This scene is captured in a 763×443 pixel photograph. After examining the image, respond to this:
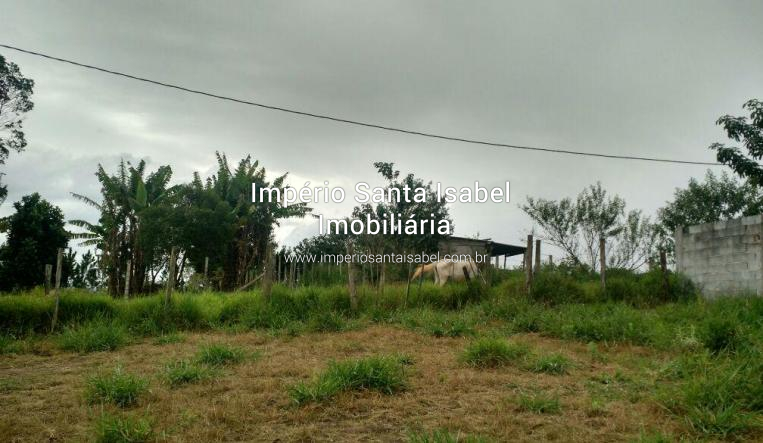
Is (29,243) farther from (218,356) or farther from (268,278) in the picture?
(218,356)

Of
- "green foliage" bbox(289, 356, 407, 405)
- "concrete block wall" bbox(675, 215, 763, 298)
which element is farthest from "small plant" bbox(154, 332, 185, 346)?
"concrete block wall" bbox(675, 215, 763, 298)

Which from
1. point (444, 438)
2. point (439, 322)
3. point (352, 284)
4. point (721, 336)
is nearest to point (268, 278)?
point (352, 284)

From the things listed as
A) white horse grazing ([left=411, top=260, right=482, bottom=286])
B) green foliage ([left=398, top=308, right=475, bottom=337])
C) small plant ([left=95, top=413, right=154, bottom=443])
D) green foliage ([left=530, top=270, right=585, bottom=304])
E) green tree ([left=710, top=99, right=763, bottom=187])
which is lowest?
small plant ([left=95, top=413, right=154, bottom=443])

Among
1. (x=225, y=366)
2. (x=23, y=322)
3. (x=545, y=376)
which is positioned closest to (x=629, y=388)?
(x=545, y=376)

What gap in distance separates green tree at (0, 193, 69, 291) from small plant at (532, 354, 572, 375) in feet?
72.9

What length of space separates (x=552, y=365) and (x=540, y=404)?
1536 millimetres

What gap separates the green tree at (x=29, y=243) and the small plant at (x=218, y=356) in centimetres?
1926

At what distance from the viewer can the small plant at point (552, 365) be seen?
6.24 meters

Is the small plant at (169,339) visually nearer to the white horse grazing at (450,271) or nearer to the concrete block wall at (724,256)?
the white horse grazing at (450,271)

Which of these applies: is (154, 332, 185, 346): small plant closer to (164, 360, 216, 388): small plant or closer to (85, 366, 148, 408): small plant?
(164, 360, 216, 388): small plant

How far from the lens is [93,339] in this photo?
8.59 meters

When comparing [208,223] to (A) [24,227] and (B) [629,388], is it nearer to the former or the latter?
(A) [24,227]

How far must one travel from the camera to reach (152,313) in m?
10.2

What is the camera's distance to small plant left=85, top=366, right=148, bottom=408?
206 inches
